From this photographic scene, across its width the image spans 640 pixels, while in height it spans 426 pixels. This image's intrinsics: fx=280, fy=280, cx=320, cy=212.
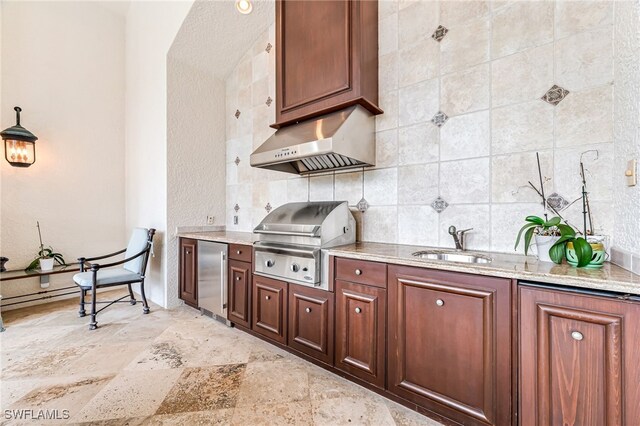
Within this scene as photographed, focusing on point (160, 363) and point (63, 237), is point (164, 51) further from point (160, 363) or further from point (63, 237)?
point (160, 363)

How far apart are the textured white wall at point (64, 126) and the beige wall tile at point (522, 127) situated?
4.46 meters

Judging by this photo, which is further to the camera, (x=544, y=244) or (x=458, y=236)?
(x=458, y=236)

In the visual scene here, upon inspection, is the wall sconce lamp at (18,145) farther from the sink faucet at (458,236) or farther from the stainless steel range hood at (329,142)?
the sink faucet at (458,236)

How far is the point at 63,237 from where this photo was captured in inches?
137

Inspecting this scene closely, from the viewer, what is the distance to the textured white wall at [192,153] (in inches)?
122

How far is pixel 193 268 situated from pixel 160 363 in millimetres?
1068

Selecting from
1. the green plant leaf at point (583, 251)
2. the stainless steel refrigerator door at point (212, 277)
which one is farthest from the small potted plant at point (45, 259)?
the green plant leaf at point (583, 251)

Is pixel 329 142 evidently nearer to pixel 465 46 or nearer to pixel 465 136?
pixel 465 136

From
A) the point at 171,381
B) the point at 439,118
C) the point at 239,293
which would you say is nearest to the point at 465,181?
the point at 439,118

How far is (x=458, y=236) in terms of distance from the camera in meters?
1.79

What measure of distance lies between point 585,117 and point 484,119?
47 centimetres

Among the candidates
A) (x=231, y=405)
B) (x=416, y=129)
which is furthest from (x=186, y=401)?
(x=416, y=129)

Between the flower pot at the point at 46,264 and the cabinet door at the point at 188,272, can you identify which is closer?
the cabinet door at the point at 188,272

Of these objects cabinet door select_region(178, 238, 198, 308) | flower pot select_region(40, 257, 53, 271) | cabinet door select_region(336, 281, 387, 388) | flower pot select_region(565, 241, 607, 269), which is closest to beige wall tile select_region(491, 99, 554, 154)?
flower pot select_region(565, 241, 607, 269)
